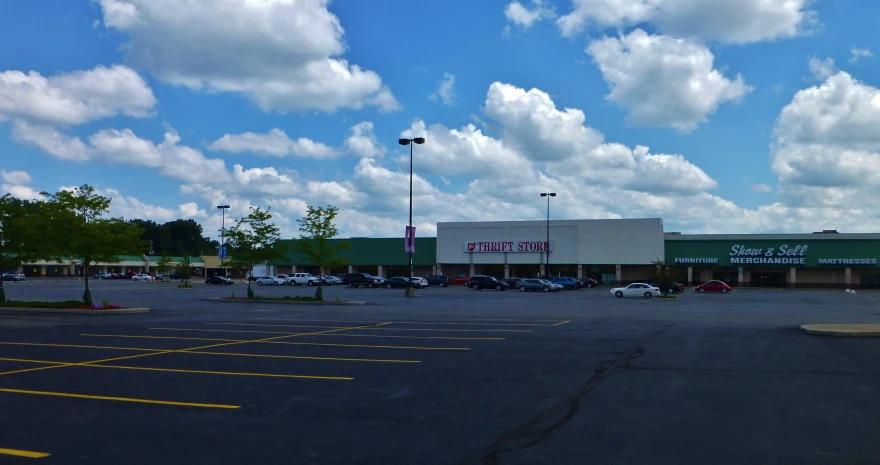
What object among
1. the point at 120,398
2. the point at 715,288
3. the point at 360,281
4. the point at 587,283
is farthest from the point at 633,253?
the point at 120,398

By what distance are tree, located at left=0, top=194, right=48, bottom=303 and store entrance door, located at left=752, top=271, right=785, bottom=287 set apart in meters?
73.9

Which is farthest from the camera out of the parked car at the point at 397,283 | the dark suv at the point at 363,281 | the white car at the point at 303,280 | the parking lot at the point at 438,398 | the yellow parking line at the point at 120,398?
the white car at the point at 303,280

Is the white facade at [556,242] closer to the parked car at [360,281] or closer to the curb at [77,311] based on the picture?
the parked car at [360,281]

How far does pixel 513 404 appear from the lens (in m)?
10.2

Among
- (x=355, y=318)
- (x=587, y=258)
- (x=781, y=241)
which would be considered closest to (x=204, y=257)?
(x=587, y=258)

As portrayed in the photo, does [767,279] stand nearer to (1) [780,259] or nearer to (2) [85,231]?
(1) [780,259]

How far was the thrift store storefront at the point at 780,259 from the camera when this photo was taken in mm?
78625

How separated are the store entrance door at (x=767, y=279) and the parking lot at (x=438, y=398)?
68425 millimetres

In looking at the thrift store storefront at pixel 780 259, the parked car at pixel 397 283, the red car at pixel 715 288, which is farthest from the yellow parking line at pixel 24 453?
the thrift store storefront at pixel 780 259

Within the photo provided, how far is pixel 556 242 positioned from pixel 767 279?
24.3m

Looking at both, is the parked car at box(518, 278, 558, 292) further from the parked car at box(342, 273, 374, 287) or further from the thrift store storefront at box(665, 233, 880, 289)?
the thrift store storefront at box(665, 233, 880, 289)

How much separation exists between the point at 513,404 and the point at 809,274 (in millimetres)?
82447

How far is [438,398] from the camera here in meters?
10.6

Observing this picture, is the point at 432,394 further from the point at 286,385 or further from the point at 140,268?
the point at 140,268
